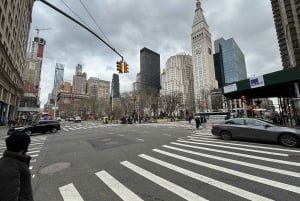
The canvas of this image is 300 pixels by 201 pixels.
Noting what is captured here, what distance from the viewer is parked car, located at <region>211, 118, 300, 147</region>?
931 cm

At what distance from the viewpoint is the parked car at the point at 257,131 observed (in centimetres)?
931

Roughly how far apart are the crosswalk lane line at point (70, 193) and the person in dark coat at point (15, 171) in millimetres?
2166

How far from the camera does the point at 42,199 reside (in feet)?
13.7

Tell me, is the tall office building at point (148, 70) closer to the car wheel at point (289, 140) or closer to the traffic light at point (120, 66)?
the traffic light at point (120, 66)

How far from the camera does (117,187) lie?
470cm

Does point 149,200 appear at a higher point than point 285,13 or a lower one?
lower

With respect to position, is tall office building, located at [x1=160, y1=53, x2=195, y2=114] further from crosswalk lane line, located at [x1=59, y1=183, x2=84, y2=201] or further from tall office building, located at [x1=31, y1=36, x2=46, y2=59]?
crosswalk lane line, located at [x1=59, y1=183, x2=84, y2=201]

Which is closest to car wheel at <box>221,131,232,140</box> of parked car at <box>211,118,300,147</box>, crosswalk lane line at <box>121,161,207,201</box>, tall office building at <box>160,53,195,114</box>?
parked car at <box>211,118,300,147</box>

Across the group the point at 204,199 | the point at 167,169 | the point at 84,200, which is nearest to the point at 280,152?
the point at 167,169

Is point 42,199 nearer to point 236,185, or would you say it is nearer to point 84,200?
point 84,200

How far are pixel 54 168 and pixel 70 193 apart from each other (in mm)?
2822

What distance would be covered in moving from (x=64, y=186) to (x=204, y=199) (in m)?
3.78

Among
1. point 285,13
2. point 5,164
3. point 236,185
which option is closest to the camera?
point 5,164

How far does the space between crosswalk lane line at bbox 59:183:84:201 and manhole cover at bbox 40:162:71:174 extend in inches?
74.1
